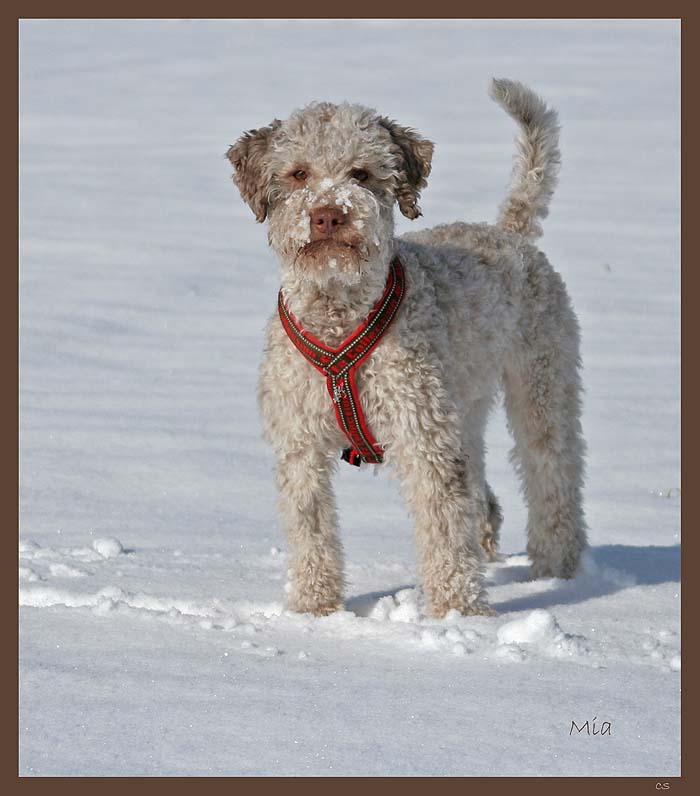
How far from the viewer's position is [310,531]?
5875 mm

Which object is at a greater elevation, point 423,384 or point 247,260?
point 247,260

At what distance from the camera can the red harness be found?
557 cm

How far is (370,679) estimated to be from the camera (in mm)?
4652

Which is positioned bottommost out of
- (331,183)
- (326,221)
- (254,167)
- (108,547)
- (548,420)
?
(108,547)

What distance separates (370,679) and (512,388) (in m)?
2.89

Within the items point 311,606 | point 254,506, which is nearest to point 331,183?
point 311,606

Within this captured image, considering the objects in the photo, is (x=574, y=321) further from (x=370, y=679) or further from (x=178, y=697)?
(x=178, y=697)

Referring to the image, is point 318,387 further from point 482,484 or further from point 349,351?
Answer: point 482,484

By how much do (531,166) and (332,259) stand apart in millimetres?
2556

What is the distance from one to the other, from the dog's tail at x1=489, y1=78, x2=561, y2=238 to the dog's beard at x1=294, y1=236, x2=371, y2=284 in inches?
90.5

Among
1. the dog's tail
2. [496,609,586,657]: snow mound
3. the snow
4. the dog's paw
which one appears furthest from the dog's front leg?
the dog's tail

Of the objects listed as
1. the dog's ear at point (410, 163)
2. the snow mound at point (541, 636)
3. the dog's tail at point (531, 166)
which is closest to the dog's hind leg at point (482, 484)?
the dog's tail at point (531, 166)

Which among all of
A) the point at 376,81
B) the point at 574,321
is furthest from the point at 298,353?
the point at 376,81

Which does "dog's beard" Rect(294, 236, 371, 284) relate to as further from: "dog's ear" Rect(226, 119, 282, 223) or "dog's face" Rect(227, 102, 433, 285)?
"dog's ear" Rect(226, 119, 282, 223)
